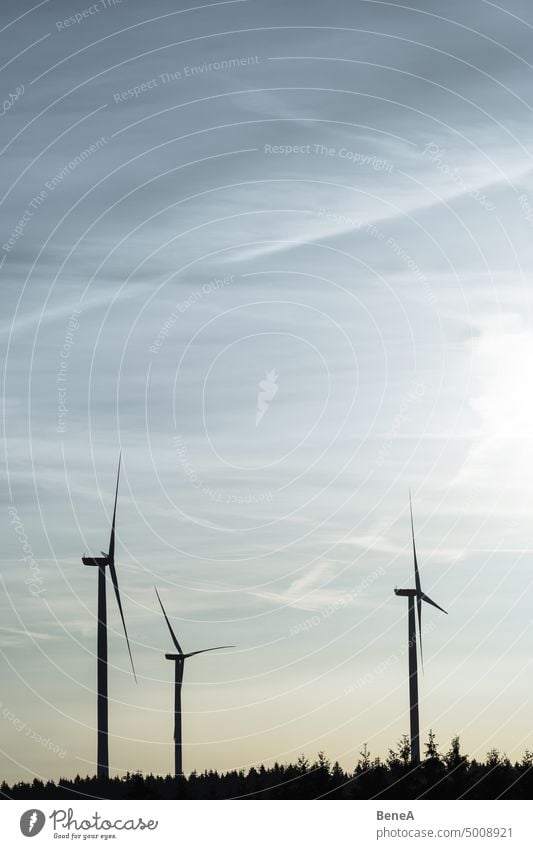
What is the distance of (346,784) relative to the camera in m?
107

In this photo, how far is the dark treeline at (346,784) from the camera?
3984 inches

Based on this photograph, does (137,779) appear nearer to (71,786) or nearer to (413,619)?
(71,786)

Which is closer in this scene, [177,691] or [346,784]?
[346,784]

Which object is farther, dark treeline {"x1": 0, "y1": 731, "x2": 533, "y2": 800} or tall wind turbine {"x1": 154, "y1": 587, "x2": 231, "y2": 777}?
tall wind turbine {"x1": 154, "y1": 587, "x2": 231, "y2": 777}

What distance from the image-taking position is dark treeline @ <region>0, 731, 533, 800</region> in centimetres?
10119

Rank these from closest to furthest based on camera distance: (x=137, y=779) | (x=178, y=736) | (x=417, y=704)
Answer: (x=137, y=779) → (x=417, y=704) → (x=178, y=736)

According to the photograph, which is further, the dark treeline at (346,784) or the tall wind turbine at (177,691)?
the tall wind turbine at (177,691)
